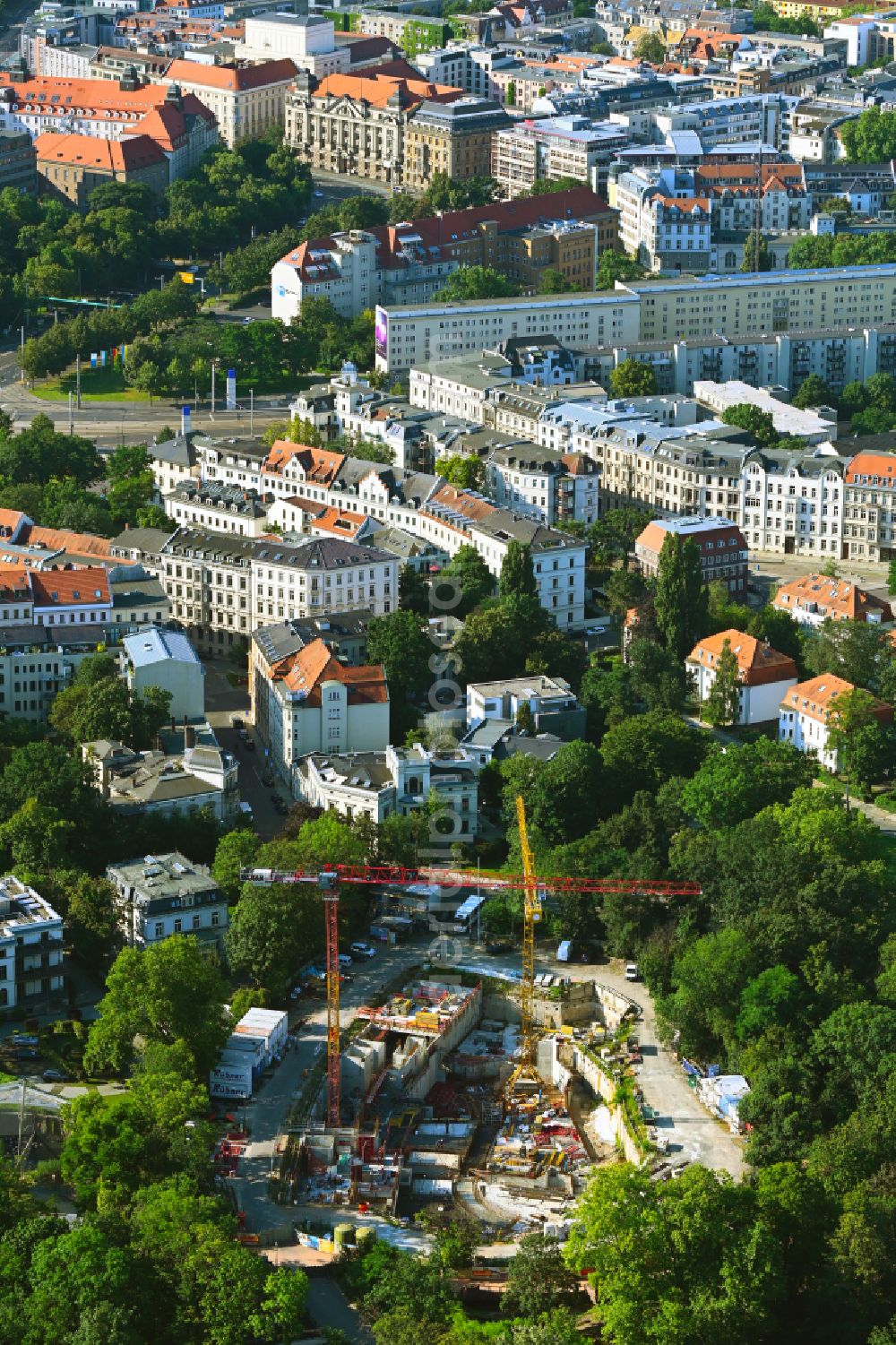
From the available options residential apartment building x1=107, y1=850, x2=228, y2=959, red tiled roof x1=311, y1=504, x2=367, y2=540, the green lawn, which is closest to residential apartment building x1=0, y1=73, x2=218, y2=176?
the green lawn

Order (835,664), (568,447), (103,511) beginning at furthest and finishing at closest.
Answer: (568,447), (103,511), (835,664)

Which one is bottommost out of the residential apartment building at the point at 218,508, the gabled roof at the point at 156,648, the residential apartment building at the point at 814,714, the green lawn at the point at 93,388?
the green lawn at the point at 93,388

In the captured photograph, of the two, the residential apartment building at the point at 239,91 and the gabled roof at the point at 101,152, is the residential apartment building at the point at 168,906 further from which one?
the residential apartment building at the point at 239,91

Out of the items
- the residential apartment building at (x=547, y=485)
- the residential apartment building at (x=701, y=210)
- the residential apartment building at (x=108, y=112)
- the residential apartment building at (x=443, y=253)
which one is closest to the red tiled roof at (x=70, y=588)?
the residential apartment building at (x=547, y=485)

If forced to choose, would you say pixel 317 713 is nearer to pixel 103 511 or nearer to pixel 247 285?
pixel 103 511

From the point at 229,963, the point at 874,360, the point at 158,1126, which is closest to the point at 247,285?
the point at 874,360

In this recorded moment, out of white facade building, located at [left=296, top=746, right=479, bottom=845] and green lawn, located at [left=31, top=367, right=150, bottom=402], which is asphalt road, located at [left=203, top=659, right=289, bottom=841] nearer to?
white facade building, located at [left=296, top=746, right=479, bottom=845]
